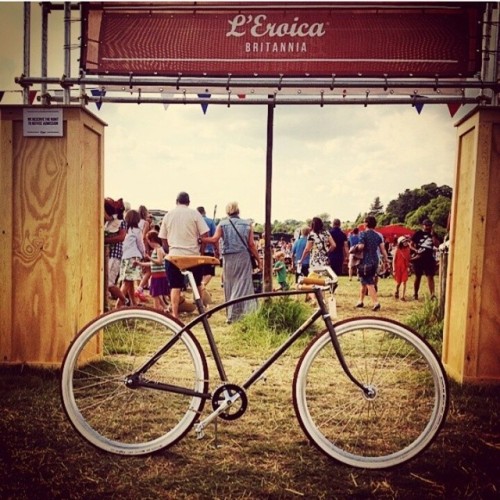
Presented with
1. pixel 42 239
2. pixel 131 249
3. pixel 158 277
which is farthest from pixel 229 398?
pixel 131 249

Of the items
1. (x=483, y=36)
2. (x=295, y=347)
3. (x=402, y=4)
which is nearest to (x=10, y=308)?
(x=295, y=347)

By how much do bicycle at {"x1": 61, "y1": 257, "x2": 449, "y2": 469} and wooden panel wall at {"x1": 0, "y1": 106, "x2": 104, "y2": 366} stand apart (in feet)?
1.91

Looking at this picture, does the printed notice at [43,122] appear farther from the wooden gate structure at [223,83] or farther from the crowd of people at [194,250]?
the crowd of people at [194,250]

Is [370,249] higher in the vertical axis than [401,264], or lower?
higher

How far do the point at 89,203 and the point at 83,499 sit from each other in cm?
216

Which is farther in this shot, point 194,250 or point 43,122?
point 194,250

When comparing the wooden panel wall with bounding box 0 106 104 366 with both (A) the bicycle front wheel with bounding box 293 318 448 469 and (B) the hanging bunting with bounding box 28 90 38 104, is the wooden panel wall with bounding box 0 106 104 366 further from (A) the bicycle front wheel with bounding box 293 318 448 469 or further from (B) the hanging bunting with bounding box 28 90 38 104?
(A) the bicycle front wheel with bounding box 293 318 448 469

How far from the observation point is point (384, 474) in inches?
83.3

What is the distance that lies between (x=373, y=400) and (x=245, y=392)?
741 millimetres

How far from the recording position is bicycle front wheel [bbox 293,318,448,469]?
85.0 inches

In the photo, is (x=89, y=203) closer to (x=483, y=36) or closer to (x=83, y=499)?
(x=83, y=499)

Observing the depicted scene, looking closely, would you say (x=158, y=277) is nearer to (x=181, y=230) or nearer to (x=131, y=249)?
(x=131, y=249)

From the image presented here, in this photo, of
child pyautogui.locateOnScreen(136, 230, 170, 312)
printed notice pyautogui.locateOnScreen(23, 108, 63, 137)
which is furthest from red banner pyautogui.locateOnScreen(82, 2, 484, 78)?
child pyautogui.locateOnScreen(136, 230, 170, 312)

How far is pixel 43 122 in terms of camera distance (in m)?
3.23
